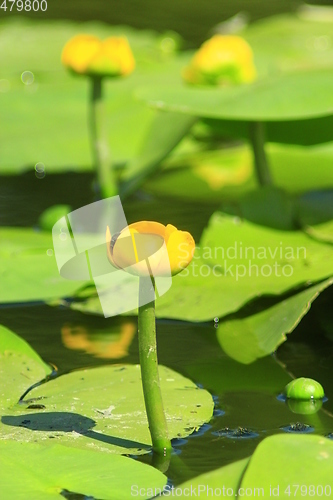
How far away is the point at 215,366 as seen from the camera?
119cm

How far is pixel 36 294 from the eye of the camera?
137 cm

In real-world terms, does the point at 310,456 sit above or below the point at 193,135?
above

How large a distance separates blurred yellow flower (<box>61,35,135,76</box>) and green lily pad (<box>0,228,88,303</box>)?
38cm

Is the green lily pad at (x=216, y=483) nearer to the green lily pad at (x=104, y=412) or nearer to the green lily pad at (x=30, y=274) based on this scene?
the green lily pad at (x=104, y=412)

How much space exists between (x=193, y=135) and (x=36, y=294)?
1.22 m

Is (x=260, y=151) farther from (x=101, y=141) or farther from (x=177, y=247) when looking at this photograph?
(x=177, y=247)

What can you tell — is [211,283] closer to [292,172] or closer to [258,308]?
[258,308]

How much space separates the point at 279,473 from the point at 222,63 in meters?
1.15

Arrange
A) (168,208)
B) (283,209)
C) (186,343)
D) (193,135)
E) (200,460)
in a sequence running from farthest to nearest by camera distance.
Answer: (193,135) < (168,208) < (283,209) < (186,343) < (200,460)

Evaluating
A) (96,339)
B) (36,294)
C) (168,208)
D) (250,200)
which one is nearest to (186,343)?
(96,339)

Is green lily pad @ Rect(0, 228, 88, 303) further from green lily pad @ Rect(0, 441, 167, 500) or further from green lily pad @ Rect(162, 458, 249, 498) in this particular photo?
green lily pad @ Rect(162, 458, 249, 498)

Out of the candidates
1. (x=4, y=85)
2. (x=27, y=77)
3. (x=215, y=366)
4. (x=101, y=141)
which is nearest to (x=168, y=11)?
(x=27, y=77)

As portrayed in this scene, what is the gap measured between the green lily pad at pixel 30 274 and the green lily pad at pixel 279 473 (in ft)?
2.06

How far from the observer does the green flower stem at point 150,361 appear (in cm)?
83
